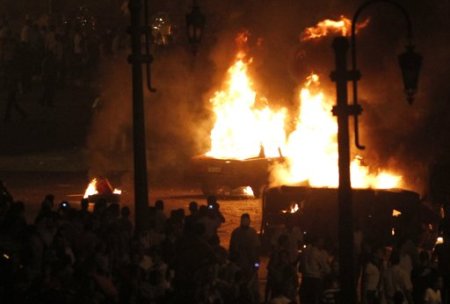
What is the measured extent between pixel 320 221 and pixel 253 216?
5.34m

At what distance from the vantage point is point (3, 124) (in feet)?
118

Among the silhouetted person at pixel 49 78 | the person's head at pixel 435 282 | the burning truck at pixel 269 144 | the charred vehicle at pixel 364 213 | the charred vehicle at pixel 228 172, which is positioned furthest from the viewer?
the silhouetted person at pixel 49 78

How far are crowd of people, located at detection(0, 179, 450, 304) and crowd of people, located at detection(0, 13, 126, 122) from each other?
1935 centimetres

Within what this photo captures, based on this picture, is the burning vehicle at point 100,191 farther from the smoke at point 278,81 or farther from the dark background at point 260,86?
→ the smoke at point 278,81

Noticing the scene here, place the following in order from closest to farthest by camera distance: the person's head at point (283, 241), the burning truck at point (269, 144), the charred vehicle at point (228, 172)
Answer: the person's head at point (283, 241), the burning truck at point (269, 144), the charred vehicle at point (228, 172)

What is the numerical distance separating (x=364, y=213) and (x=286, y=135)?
458 inches

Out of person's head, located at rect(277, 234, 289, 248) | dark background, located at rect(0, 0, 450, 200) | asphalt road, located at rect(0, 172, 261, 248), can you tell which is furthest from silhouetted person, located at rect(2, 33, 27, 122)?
person's head, located at rect(277, 234, 289, 248)

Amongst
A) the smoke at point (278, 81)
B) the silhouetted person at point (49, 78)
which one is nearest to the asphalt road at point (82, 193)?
the smoke at point (278, 81)

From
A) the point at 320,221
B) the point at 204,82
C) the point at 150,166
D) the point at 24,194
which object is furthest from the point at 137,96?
the point at 204,82

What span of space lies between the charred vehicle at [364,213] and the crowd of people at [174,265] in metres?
2.87

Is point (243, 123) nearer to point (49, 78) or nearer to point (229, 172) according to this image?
point (229, 172)

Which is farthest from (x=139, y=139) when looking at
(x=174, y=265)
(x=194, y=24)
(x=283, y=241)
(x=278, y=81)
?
(x=278, y=81)

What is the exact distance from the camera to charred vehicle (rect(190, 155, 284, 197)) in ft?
92.8

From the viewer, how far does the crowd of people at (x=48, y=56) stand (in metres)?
36.2
